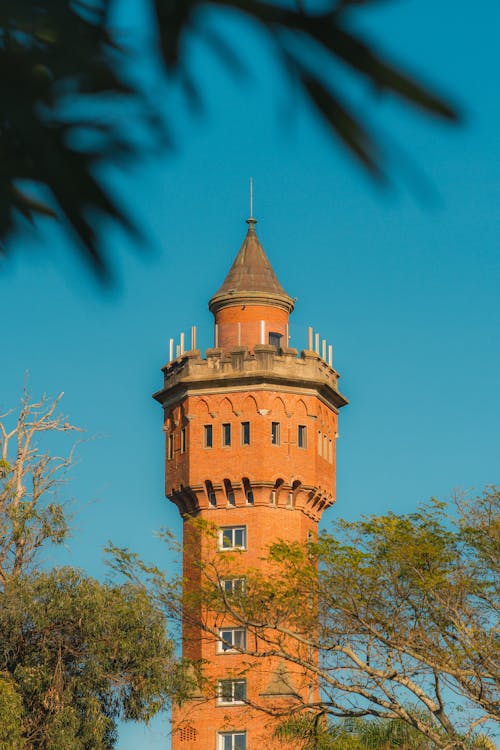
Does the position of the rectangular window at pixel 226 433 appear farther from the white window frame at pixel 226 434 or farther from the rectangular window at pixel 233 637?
the rectangular window at pixel 233 637

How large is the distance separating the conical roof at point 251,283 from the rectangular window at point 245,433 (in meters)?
5.33

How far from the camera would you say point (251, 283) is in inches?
2238

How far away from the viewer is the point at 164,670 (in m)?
40.5

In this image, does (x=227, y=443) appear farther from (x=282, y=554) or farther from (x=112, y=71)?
(x=112, y=71)

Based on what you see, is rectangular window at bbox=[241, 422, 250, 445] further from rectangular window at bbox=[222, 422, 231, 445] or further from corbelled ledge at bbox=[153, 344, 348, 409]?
corbelled ledge at bbox=[153, 344, 348, 409]

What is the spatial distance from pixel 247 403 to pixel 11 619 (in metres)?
16.0

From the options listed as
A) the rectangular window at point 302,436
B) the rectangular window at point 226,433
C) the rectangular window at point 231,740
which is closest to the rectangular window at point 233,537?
the rectangular window at point 226,433

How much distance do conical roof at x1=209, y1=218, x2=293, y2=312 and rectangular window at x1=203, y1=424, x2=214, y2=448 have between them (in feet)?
17.6

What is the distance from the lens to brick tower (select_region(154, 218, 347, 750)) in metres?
50.8

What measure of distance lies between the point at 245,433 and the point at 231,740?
10.8 meters

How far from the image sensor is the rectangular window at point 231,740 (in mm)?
50000

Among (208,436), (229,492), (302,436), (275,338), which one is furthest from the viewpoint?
(275,338)

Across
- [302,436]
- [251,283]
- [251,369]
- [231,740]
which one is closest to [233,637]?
[231,740]

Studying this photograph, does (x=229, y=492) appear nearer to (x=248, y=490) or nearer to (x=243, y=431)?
(x=248, y=490)
